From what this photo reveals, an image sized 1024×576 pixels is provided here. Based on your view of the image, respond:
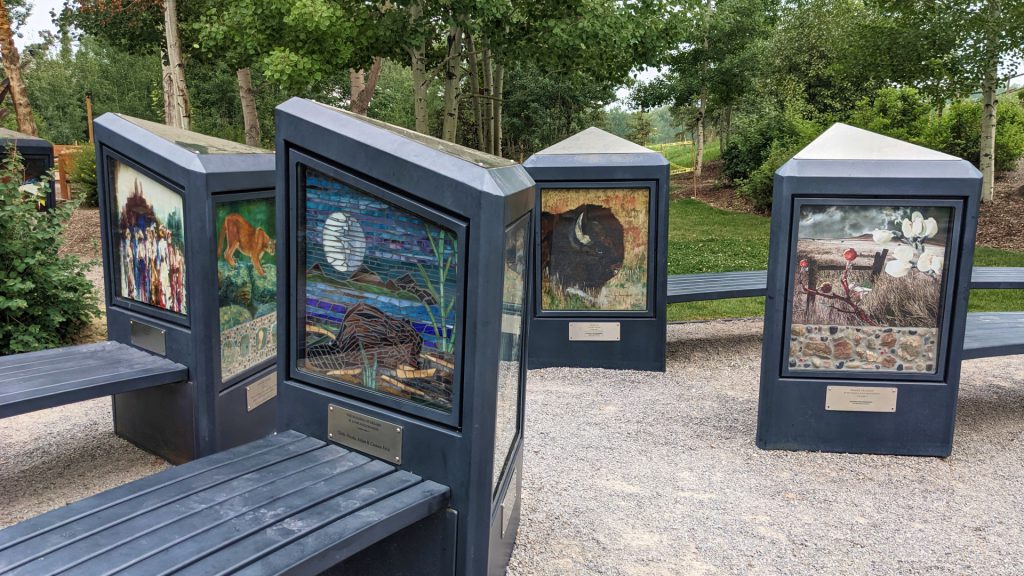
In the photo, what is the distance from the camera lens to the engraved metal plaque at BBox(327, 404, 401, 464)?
2.66 m

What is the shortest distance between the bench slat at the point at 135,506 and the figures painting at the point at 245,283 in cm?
118

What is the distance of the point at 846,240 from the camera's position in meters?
4.29

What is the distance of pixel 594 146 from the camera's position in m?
6.07

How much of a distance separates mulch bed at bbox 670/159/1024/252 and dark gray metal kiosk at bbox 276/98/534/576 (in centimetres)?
1188

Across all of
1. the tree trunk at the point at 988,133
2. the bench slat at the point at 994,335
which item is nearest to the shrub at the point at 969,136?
the tree trunk at the point at 988,133

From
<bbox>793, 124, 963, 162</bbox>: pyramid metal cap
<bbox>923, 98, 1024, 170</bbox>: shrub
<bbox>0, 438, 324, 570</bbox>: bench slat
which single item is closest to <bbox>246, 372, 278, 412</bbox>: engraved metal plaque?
<bbox>0, 438, 324, 570</bbox>: bench slat

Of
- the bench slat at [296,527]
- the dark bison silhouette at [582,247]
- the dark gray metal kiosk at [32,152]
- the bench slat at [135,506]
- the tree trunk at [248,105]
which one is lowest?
the bench slat at [296,527]

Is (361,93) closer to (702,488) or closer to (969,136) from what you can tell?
(969,136)

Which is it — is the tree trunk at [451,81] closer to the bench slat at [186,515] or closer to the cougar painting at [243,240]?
the cougar painting at [243,240]

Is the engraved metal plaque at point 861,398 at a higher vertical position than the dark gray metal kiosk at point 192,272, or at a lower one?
lower

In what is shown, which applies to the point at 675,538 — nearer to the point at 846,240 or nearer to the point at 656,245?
the point at 846,240

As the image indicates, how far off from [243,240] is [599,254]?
2.93m

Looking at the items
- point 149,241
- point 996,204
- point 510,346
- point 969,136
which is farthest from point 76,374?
point 969,136

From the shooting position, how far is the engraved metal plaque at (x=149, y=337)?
402 centimetres
